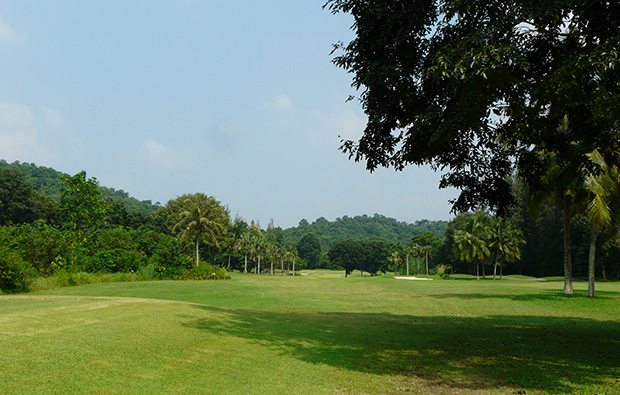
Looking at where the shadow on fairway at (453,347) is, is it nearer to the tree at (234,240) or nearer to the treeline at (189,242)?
the treeline at (189,242)

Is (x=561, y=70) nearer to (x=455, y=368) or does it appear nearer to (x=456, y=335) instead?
(x=455, y=368)

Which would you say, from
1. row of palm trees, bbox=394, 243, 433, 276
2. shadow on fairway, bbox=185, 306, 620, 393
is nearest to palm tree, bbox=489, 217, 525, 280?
row of palm trees, bbox=394, 243, 433, 276

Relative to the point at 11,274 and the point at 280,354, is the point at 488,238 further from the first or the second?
the point at 280,354

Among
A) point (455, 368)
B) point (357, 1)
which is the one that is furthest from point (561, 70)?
point (455, 368)

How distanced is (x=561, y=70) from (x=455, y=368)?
242 inches

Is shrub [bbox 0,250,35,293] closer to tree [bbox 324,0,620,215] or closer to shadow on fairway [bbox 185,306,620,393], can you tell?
shadow on fairway [bbox 185,306,620,393]

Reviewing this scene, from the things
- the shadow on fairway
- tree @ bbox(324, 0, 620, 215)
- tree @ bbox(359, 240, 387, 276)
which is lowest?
tree @ bbox(359, 240, 387, 276)

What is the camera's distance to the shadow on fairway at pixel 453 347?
8.11m

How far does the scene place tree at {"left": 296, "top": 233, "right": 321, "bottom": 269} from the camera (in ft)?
548

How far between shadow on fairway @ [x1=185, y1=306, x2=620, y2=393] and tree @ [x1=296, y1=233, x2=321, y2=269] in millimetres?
151445

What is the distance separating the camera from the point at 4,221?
7781 centimetres

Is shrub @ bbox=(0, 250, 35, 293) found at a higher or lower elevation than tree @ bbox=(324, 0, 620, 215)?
lower

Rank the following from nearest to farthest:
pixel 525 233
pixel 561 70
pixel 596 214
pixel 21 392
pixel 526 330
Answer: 1. pixel 21 392
2. pixel 561 70
3. pixel 526 330
4. pixel 596 214
5. pixel 525 233

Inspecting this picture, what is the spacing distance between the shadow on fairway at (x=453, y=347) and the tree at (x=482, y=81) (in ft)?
13.0
